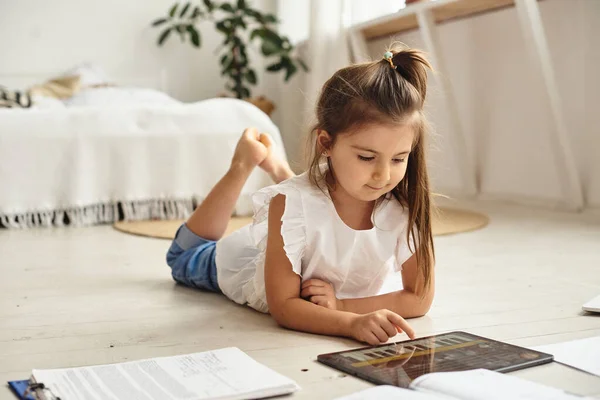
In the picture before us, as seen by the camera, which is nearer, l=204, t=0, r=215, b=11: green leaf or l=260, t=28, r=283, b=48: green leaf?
l=260, t=28, r=283, b=48: green leaf

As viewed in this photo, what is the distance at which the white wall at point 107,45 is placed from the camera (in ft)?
14.6

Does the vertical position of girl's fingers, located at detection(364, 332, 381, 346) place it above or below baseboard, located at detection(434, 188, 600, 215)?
above

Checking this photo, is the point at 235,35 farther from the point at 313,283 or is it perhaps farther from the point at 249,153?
the point at 313,283

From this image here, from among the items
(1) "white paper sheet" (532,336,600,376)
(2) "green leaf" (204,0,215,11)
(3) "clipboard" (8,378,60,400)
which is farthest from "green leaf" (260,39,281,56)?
(3) "clipboard" (8,378,60,400)

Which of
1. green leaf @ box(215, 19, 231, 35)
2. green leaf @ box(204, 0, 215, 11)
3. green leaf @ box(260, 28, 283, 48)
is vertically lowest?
green leaf @ box(260, 28, 283, 48)

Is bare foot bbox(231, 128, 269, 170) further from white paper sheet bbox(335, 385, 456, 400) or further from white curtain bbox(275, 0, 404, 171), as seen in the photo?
white curtain bbox(275, 0, 404, 171)

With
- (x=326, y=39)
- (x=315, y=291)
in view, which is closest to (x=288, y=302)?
(x=315, y=291)

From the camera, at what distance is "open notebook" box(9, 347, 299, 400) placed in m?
0.95

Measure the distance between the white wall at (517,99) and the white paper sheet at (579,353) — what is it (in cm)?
168

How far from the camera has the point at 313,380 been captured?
1051mm

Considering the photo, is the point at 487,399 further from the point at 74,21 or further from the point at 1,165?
the point at 74,21

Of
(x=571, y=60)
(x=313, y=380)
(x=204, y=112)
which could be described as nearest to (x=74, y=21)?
(x=204, y=112)

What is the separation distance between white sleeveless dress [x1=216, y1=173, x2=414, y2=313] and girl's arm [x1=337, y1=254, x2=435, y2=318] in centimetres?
3

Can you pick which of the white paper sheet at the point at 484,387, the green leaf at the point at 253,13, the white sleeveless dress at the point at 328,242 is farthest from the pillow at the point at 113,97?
the white paper sheet at the point at 484,387
